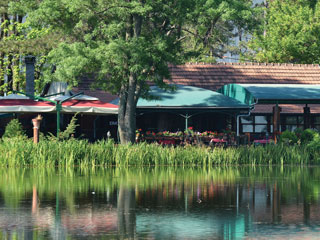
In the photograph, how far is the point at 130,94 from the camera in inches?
1222

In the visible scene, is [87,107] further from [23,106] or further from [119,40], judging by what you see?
[119,40]

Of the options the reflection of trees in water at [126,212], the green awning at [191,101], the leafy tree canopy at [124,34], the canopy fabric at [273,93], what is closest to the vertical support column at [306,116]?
the canopy fabric at [273,93]

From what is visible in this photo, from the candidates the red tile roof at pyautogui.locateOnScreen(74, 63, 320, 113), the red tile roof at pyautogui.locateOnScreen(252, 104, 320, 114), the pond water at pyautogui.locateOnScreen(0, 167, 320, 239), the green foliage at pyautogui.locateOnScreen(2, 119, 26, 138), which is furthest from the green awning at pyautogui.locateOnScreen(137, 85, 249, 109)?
the pond water at pyautogui.locateOnScreen(0, 167, 320, 239)

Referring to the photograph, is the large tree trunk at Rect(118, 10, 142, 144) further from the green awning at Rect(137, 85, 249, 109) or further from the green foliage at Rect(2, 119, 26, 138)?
the green foliage at Rect(2, 119, 26, 138)

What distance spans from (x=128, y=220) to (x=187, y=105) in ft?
65.3

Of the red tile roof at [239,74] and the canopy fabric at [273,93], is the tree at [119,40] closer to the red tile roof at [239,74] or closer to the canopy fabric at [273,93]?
the canopy fabric at [273,93]

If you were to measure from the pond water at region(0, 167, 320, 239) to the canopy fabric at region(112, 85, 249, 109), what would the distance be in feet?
27.4

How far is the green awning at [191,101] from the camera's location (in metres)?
33.4

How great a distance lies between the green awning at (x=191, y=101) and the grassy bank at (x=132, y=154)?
14.4 ft

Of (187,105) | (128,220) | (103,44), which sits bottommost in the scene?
(128,220)

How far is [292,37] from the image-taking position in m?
48.7

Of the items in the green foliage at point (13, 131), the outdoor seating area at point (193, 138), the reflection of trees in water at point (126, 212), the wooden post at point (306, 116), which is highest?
the wooden post at point (306, 116)

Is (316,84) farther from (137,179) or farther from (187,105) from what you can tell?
(137,179)

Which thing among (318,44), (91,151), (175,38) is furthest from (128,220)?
(318,44)
